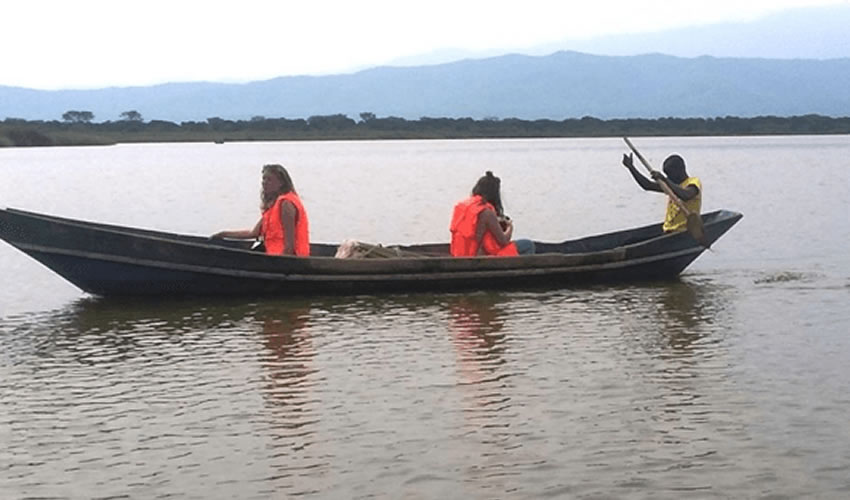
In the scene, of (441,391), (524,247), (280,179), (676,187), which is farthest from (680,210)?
(441,391)

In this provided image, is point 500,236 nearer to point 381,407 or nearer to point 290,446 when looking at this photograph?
point 381,407

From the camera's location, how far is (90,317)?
15.4 metres

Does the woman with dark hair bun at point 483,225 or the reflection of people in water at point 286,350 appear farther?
the woman with dark hair bun at point 483,225

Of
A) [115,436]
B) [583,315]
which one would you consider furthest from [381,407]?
[583,315]

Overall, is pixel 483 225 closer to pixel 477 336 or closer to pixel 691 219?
pixel 691 219

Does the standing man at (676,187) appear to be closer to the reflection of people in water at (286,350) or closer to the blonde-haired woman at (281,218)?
the blonde-haired woman at (281,218)

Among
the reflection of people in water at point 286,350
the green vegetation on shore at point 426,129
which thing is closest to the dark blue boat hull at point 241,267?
the reflection of people in water at point 286,350

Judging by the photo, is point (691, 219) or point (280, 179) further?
point (691, 219)

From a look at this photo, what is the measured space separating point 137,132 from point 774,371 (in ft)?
402

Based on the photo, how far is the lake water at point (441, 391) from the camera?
8523 mm

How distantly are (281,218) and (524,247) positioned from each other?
3.23 m

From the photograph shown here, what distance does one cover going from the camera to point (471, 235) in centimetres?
1677

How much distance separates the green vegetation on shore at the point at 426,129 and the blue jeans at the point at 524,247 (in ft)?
341

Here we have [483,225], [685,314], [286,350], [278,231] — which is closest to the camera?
[286,350]
